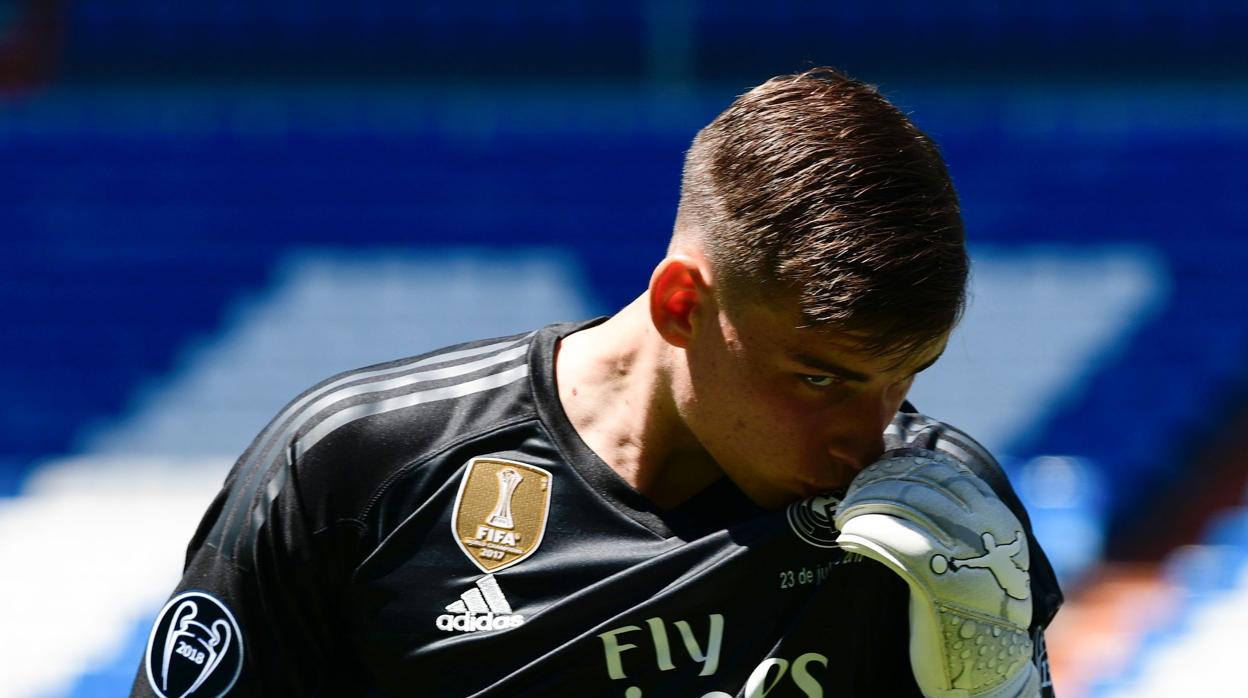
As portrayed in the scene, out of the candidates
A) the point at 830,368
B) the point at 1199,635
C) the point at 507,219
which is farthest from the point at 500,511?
the point at 507,219

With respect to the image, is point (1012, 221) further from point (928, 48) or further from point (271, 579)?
point (271, 579)

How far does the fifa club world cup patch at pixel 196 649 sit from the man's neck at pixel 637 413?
0.47 meters

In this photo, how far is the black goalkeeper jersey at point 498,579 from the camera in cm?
167

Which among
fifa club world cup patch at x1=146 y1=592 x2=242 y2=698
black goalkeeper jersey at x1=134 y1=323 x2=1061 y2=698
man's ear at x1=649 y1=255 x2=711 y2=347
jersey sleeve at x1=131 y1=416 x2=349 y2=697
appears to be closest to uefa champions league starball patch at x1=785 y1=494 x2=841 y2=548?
black goalkeeper jersey at x1=134 y1=323 x2=1061 y2=698

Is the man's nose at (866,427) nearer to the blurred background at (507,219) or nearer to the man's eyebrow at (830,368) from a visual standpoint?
the man's eyebrow at (830,368)

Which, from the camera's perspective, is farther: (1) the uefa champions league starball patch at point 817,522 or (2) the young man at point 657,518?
(1) the uefa champions league starball patch at point 817,522

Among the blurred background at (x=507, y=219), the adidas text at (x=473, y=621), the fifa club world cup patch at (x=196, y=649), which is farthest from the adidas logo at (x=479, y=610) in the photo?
the blurred background at (x=507, y=219)

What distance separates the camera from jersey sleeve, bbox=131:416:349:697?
167 cm

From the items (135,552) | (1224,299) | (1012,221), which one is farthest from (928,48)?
(135,552)

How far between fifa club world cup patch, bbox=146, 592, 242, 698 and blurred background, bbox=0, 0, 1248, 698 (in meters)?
4.01

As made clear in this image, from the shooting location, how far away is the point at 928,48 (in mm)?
7059

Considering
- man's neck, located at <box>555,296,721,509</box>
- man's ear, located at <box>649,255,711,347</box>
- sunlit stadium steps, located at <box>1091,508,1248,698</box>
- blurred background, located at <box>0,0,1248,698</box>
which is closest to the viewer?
man's ear, located at <box>649,255,711,347</box>

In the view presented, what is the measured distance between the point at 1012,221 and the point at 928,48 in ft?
3.41

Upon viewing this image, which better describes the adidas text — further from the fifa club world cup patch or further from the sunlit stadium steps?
the sunlit stadium steps
